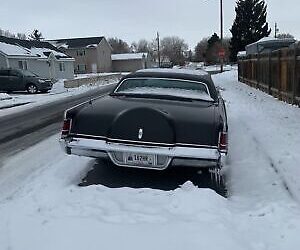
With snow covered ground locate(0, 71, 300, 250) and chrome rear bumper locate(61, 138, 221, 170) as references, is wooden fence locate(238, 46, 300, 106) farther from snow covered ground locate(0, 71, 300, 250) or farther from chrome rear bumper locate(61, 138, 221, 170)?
chrome rear bumper locate(61, 138, 221, 170)

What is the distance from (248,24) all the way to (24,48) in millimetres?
27305

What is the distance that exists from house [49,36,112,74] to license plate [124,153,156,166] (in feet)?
239

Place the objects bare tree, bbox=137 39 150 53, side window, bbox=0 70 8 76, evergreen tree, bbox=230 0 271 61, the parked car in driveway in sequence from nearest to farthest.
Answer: the parked car in driveway
side window, bbox=0 70 8 76
evergreen tree, bbox=230 0 271 61
bare tree, bbox=137 39 150 53

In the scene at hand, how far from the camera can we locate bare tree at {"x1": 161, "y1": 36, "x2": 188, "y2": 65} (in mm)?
118812

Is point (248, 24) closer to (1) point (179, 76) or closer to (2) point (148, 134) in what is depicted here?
(1) point (179, 76)

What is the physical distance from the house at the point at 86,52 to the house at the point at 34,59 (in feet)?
81.2

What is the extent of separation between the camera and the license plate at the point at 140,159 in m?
5.27

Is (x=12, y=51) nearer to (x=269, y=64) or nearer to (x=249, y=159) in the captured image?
(x=269, y=64)

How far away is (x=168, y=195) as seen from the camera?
4809 mm

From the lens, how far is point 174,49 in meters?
129

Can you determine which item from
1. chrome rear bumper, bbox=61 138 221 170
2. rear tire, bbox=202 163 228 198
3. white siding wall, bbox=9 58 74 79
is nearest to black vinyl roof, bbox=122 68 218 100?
rear tire, bbox=202 163 228 198

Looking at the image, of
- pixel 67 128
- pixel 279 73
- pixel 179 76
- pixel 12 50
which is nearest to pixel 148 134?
pixel 67 128

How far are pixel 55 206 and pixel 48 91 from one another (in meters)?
26.1

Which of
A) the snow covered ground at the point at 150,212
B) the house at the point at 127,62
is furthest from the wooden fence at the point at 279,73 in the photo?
the house at the point at 127,62
